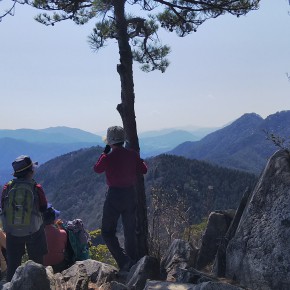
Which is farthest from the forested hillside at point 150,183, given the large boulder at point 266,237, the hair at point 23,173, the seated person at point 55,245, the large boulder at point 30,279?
the large boulder at point 30,279

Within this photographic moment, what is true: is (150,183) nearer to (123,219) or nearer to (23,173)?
(123,219)

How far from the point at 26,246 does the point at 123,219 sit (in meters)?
1.74

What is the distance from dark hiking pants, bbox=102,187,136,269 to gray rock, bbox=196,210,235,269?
1241 millimetres

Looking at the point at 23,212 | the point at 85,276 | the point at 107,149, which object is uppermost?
the point at 107,149

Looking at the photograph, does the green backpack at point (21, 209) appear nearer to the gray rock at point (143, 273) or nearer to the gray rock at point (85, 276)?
the gray rock at point (85, 276)

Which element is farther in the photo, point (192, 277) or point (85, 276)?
point (85, 276)

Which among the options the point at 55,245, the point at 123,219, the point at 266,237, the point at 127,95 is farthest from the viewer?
the point at 127,95

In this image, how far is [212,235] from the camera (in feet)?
20.9

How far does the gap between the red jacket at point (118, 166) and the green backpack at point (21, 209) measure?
1186 mm

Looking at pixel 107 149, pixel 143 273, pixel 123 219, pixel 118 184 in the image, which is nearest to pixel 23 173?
pixel 107 149

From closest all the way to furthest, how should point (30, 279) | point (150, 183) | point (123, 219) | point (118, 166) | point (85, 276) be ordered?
point (30, 279) → point (85, 276) → point (118, 166) → point (123, 219) → point (150, 183)

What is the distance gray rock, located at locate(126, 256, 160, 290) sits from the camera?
16.8 feet

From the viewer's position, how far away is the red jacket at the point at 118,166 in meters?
6.25

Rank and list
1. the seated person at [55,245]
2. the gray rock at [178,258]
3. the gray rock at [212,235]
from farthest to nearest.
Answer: the seated person at [55,245] → the gray rock at [212,235] → the gray rock at [178,258]
